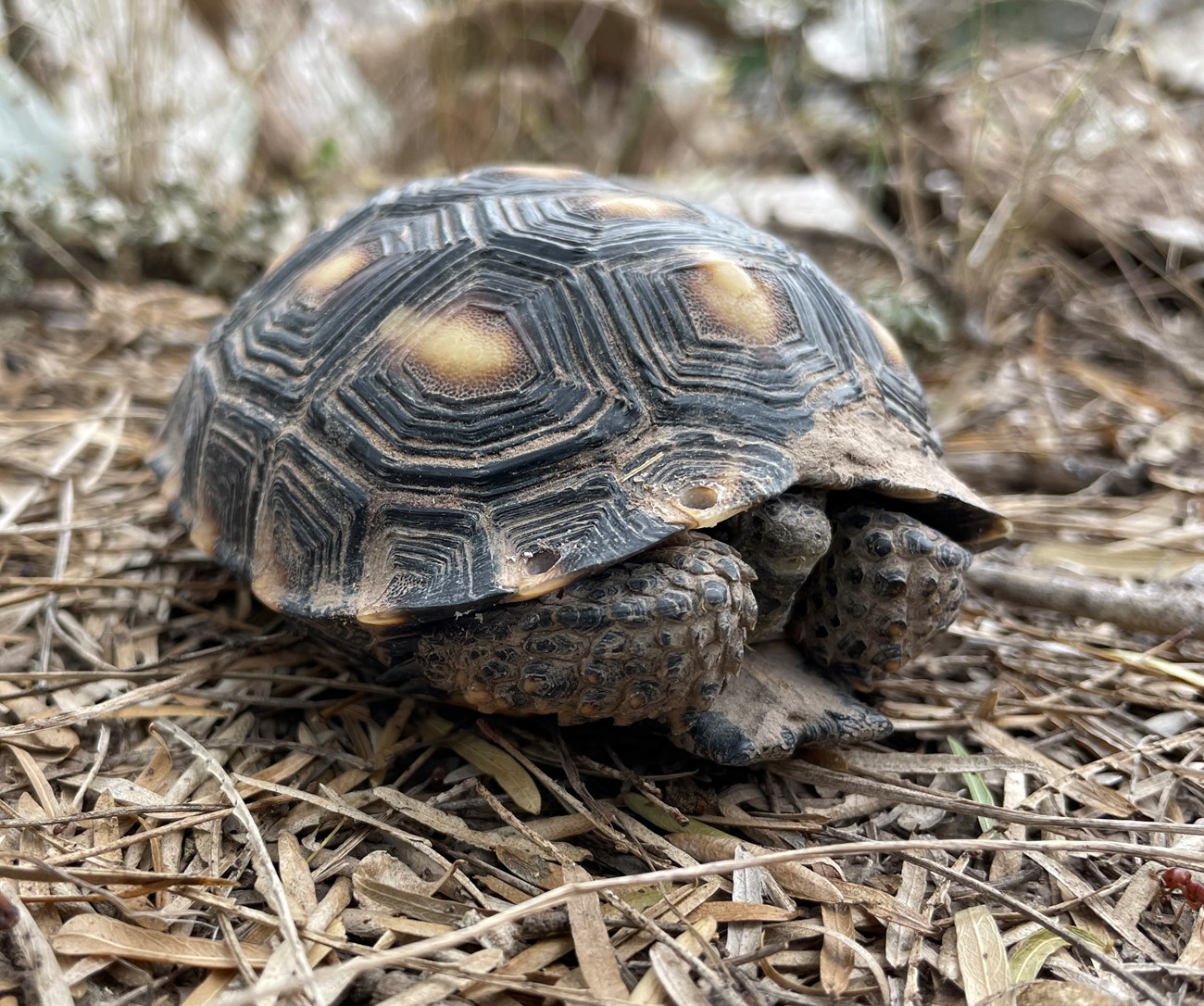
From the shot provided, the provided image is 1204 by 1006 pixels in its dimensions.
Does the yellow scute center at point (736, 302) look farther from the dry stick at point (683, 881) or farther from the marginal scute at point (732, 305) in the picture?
the dry stick at point (683, 881)

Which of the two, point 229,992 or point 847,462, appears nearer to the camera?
point 229,992

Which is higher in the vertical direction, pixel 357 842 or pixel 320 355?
pixel 320 355

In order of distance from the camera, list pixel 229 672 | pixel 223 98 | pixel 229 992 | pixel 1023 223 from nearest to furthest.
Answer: pixel 229 992 → pixel 229 672 → pixel 1023 223 → pixel 223 98

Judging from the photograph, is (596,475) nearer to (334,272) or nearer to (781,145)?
(334,272)

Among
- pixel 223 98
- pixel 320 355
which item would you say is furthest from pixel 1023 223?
pixel 223 98

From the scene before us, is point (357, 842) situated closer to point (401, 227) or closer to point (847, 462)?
point (847, 462)

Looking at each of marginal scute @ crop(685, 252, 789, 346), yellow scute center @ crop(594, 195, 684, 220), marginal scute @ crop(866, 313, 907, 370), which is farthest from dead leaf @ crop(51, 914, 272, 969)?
marginal scute @ crop(866, 313, 907, 370)

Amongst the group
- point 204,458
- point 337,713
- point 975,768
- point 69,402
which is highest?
point 204,458

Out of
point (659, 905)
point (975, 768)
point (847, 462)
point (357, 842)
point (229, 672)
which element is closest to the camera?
point (659, 905)
